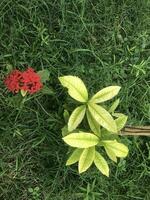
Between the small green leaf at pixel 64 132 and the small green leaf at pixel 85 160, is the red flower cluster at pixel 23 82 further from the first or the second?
the small green leaf at pixel 85 160

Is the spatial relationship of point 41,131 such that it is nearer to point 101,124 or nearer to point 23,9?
point 101,124

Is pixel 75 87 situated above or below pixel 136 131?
above

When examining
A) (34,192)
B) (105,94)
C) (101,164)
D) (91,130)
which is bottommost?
(34,192)

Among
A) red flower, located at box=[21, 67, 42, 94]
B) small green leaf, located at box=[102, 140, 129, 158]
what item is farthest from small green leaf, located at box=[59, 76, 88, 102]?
small green leaf, located at box=[102, 140, 129, 158]

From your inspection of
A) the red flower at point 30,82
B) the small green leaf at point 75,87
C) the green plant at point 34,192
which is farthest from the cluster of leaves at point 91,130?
the green plant at point 34,192

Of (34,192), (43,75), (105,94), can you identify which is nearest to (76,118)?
(105,94)

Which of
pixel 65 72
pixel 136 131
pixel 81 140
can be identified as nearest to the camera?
pixel 81 140

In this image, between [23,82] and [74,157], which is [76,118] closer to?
[74,157]

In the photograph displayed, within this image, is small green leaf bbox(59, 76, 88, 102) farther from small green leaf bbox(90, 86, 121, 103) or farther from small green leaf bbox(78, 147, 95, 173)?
small green leaf bbox(78, 147, 95, 173)
